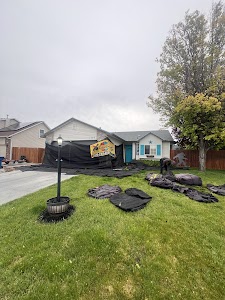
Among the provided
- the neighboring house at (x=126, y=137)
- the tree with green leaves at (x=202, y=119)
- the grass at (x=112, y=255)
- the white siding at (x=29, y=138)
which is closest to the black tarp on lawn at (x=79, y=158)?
the neighboring house at (x=126, y=137)

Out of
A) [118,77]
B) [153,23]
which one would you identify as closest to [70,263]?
[153,23]

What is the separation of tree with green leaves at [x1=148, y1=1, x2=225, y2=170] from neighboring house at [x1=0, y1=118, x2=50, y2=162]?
14.3 m

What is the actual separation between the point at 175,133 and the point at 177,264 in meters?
13.9

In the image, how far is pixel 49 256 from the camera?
2.44 metres

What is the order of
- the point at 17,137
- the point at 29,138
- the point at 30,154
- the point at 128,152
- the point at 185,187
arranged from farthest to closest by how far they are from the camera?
1. the point at 29,138
2. the point at 17,137
3. the point at 128,152
4. the point at 30,154
5. the point at 185,187

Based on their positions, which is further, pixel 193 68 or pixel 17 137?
pixel 17 137

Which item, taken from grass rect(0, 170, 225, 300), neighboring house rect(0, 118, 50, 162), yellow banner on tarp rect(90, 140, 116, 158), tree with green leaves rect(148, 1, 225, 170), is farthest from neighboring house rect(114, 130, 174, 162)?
grass rect(0, 170, 225, 300)

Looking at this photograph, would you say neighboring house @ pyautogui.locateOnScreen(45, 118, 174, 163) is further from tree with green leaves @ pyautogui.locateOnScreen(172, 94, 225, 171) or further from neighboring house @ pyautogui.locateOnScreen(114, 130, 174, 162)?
tree with green leaves @ pyautogui.locateOnScreen(172, 94, 225, 171)

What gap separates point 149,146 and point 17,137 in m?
14.6

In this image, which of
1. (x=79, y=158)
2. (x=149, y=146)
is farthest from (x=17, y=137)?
(x=149, y=146)

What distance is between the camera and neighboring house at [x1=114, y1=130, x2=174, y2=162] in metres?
16.3

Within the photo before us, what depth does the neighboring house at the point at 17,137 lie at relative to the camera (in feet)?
57.4

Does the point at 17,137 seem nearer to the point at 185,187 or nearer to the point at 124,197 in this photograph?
the point at 124,197

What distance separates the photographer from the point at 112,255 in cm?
245
